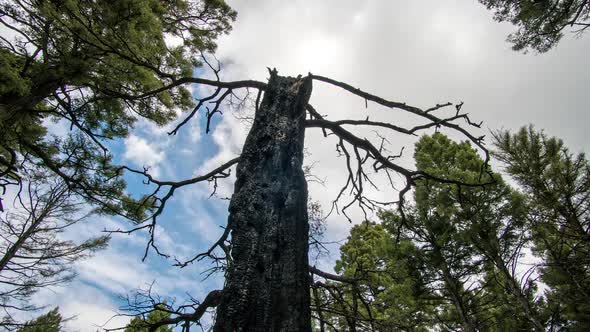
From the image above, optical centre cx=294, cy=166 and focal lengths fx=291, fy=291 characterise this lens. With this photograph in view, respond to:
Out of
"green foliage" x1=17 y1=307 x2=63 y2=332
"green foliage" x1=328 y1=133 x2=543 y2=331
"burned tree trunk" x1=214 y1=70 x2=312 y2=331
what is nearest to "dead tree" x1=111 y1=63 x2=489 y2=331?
"burned tree trunk" x1=214 y1=70 x2=312 y2=331

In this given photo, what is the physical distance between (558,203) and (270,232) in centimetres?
1094

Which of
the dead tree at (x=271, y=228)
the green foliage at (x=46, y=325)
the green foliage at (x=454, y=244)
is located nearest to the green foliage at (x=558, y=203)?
the green foliage at (x=454, y=244)

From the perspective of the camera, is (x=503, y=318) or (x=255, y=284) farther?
(x=503, y=318)

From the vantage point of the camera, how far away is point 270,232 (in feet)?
5.48

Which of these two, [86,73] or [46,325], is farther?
[46,325]

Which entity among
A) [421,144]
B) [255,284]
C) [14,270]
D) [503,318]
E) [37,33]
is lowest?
[255,284]

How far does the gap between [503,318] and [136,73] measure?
12.9m

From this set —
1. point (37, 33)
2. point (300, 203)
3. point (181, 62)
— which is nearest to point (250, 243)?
point (300, 203)

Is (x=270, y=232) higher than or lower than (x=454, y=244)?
lower

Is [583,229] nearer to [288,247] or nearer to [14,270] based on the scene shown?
[288,247]

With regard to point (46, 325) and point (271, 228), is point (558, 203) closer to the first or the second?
point (271, 228)

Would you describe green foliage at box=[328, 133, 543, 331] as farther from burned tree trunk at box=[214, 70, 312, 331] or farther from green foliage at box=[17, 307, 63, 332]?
green foliage at box=[17, 307, 63, 332]

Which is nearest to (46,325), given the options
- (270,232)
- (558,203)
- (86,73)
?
(86,73)

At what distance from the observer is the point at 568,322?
35.8 feet
